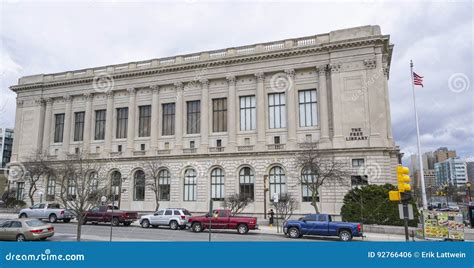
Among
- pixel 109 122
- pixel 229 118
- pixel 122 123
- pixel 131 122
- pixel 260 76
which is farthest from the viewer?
pixel 122 123

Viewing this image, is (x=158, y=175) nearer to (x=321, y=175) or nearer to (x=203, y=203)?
(x=203, y=203)

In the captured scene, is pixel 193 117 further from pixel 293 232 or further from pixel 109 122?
pixel 293 232

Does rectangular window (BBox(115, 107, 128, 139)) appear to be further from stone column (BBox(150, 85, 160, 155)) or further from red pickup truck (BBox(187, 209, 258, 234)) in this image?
red pickup truck (BBox(187, 209, 258, 234))

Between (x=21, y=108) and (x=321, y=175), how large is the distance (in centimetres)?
4842

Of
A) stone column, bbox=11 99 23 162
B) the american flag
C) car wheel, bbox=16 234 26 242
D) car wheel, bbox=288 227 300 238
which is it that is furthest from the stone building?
car wheel, bbox=16 234 26 242

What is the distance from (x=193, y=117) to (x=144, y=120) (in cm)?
757

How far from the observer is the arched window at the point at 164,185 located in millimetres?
45750

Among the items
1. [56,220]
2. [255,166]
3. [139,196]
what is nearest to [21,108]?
[139,196]

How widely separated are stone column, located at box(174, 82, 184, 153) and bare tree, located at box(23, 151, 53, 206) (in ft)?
54.4

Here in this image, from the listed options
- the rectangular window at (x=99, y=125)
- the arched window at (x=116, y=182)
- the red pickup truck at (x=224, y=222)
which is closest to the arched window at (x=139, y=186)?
the arched window at (x=116, y=182)

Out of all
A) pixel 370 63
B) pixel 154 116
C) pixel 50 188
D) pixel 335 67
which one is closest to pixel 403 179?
pixel 370 63

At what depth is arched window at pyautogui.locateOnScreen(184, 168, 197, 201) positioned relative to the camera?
4450cm

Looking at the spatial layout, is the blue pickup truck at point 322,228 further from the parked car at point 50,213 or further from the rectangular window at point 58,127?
the rectangular window at point 58,127

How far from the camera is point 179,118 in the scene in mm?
46750
